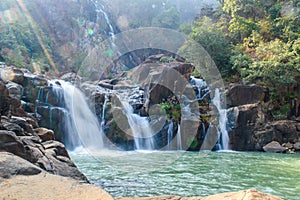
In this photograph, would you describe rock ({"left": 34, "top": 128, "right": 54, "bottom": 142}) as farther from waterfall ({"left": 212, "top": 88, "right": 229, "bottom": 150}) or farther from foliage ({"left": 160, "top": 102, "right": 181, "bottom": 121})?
waterfall ({"left": 212, "top": 88, "right": 229, "bottom": 150})

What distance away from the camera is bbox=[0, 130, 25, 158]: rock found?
160 inches

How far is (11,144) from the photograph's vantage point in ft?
13.6

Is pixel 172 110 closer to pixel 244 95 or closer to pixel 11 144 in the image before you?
pixel 244 95

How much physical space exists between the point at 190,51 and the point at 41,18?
16506 millimetres

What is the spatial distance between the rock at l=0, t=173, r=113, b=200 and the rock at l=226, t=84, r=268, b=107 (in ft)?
45.1

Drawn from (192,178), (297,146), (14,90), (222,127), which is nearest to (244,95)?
(222,127)

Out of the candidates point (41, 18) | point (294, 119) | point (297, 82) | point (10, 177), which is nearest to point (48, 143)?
point (10, 177)

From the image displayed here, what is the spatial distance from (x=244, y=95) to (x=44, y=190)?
14.5 m

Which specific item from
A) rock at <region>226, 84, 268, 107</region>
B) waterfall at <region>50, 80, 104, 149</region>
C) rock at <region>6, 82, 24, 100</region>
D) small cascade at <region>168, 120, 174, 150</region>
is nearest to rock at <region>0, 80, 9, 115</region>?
rock at <region>6, 82, 24, 100</region>

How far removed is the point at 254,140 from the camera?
14523 millimetres

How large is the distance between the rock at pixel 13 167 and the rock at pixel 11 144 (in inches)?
12.6

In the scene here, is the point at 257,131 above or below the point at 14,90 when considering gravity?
below

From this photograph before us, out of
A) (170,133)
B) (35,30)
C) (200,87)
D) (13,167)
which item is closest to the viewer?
(13,167)

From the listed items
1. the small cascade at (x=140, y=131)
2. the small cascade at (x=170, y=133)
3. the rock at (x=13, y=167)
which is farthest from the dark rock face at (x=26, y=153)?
the small cascade at (x=170, y=133)
